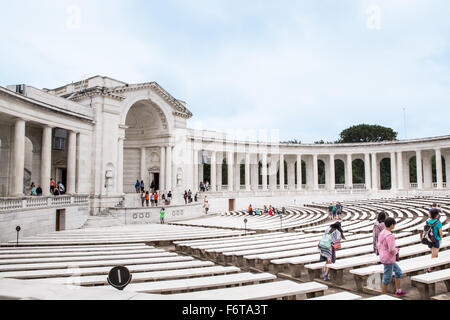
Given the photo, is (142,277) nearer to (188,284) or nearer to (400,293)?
(188,284)

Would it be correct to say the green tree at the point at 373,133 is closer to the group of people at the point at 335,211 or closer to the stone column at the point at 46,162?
the group of people at the point at 335,211

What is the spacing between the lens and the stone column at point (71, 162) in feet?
107

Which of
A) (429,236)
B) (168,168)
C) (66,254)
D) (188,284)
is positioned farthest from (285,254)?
(168,168)

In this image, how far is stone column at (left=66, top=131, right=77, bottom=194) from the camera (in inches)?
1284

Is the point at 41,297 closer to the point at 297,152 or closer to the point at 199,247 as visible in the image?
the point at 199,247

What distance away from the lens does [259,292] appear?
7.05 meters

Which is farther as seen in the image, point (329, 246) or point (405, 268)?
point (329, 246)

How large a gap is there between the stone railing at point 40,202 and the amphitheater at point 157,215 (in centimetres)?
12

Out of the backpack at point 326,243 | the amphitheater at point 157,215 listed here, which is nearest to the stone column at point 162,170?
the amphitheater at point 157,215

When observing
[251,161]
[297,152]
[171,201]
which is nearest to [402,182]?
[297,152]

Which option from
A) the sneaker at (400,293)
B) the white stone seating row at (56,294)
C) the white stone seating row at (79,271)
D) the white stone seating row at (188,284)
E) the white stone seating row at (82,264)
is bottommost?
the sneaker at (400,293)

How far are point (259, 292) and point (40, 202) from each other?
2397 cm

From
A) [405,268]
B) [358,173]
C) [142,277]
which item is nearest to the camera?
[142,277]
